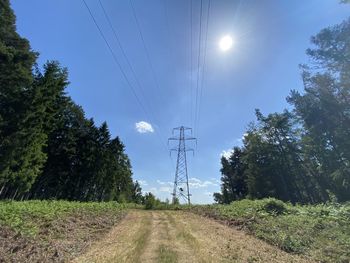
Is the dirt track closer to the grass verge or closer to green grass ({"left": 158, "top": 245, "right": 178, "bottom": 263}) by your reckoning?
green grass ({"left": 158, "top": 245, "right": 178, "bottom": 263})

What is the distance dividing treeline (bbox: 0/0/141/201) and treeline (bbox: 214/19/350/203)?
2822cm

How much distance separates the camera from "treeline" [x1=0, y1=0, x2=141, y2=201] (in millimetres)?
22453

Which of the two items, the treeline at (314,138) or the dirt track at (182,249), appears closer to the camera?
the dirt track at (182,249)

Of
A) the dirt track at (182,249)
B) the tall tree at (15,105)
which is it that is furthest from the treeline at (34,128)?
the dirt track at (182,249)

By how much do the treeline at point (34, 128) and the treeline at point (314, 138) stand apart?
28.2 m

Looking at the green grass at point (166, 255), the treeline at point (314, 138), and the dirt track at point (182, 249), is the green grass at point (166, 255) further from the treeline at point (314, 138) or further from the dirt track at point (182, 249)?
the treeline at point (314, 138)

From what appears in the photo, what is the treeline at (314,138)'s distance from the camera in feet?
90.0

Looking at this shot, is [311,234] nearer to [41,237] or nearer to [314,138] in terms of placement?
[41,237]

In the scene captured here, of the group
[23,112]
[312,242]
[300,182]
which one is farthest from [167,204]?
[300,182]

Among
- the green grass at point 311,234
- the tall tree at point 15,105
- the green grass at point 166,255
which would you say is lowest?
the green grass at point 166,255

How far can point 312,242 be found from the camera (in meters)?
10.5

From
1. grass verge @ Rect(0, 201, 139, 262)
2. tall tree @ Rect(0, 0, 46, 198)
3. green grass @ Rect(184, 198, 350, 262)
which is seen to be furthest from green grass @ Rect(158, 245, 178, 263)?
tall tree @ Rect(0, 0, 46, 198)

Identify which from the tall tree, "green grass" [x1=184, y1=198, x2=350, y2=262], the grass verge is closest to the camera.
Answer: the grass verge

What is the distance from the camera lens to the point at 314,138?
35625 mm
